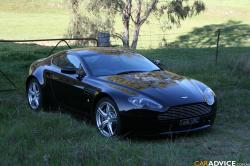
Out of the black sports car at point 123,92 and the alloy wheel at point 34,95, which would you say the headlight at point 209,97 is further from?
the alloy wheel at point 34,95

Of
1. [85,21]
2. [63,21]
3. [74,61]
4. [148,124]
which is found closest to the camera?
[148,124]

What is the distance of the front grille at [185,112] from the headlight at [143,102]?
0.55ft

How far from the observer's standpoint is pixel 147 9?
39.2 meters

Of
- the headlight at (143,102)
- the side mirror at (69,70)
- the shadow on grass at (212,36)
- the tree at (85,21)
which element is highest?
the side mirror at (69,70)

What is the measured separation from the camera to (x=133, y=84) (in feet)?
27.4

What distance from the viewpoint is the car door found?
29.3ft

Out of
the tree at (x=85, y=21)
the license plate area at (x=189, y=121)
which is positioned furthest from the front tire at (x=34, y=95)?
the tree at (x=85, y=21)

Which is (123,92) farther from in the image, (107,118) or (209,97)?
(209,97)

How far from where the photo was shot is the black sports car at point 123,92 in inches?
309

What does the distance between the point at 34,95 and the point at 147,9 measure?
97.2 ft

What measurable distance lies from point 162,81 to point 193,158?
268cm

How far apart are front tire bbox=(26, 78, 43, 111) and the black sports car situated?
0.07ft

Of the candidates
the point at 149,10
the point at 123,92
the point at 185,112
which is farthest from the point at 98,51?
the point at 149,10

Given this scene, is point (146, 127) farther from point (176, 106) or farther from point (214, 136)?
point (214, 136)
